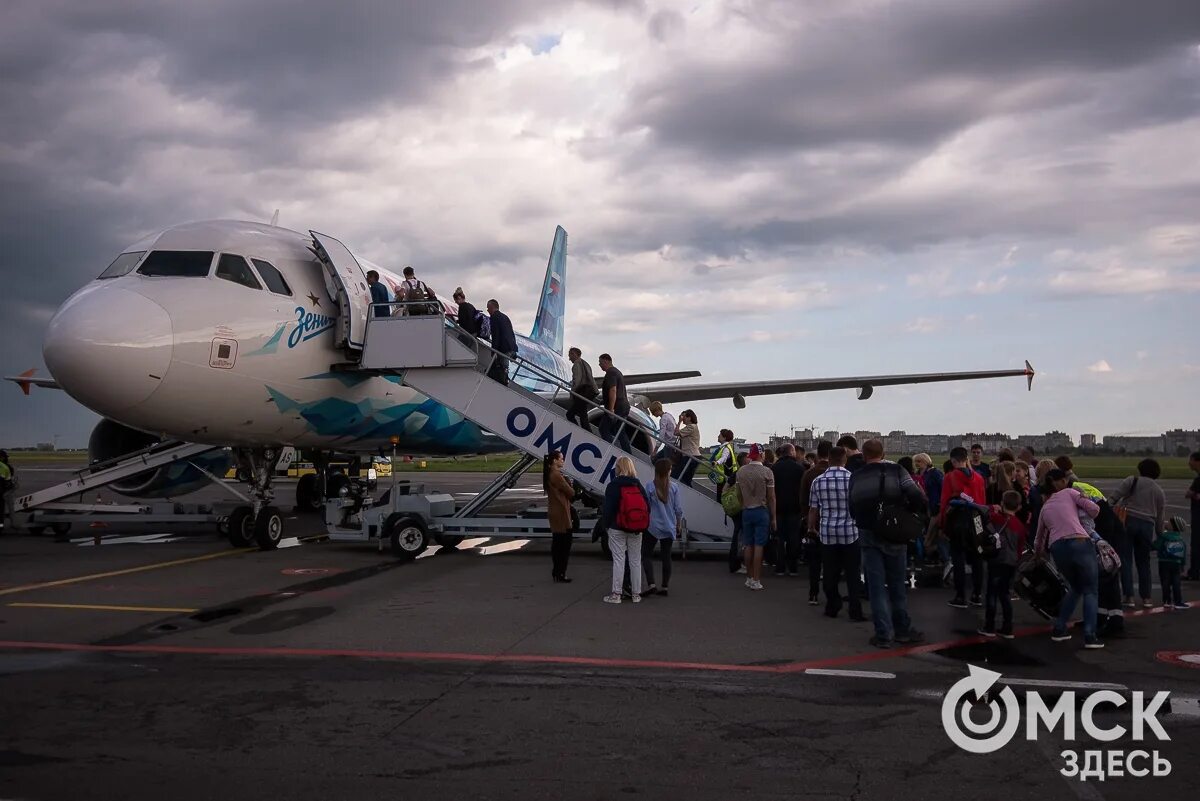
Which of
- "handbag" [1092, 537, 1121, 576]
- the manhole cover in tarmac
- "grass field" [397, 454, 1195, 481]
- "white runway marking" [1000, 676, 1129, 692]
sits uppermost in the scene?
"handbag" [1092, 537, 1121, 576]

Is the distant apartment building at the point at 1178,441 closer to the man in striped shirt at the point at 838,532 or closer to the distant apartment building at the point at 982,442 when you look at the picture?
the distant apartment building at the point at 982,442

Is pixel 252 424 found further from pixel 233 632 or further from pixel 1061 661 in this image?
pixel 1061 661

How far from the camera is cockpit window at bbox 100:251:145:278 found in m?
12.6

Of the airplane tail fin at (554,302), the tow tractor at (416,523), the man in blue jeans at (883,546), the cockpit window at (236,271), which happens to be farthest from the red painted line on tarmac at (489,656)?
the airplane tail fin at (554,302)

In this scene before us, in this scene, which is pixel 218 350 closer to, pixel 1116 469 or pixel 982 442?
pixel 982 442

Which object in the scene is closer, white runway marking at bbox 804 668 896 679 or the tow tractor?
white runway marking at bbox 804 668 896 679

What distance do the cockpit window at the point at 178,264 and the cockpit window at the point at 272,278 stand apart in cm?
68

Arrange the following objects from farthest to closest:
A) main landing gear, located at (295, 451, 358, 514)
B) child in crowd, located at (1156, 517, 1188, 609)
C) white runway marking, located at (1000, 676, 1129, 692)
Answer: main landing gear, located at (295, 451, 358, 514) → child in crowd, located at (1156, 517, 1188, 609) → white runway marking, located at (1000, 676, 1129, 692)

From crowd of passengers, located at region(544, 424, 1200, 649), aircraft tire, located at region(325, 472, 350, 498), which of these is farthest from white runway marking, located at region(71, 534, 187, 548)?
crowd of passengers, located at region(544, 424, 1200, 649)

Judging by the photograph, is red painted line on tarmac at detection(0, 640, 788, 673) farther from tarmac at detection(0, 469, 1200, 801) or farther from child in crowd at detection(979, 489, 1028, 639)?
child in crowd at detection(979, 489, 1028, 639)

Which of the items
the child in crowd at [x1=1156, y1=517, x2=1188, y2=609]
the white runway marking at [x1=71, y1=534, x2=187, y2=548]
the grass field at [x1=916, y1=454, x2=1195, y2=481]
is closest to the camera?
the child in crowd at [x1=1156, y1=517, x2=1188, y2=609]

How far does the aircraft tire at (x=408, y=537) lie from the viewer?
14109 millimetres

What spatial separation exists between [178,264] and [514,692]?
886 cm

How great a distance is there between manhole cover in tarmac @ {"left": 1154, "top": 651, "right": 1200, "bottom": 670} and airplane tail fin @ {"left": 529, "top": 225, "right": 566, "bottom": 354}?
22169mm
